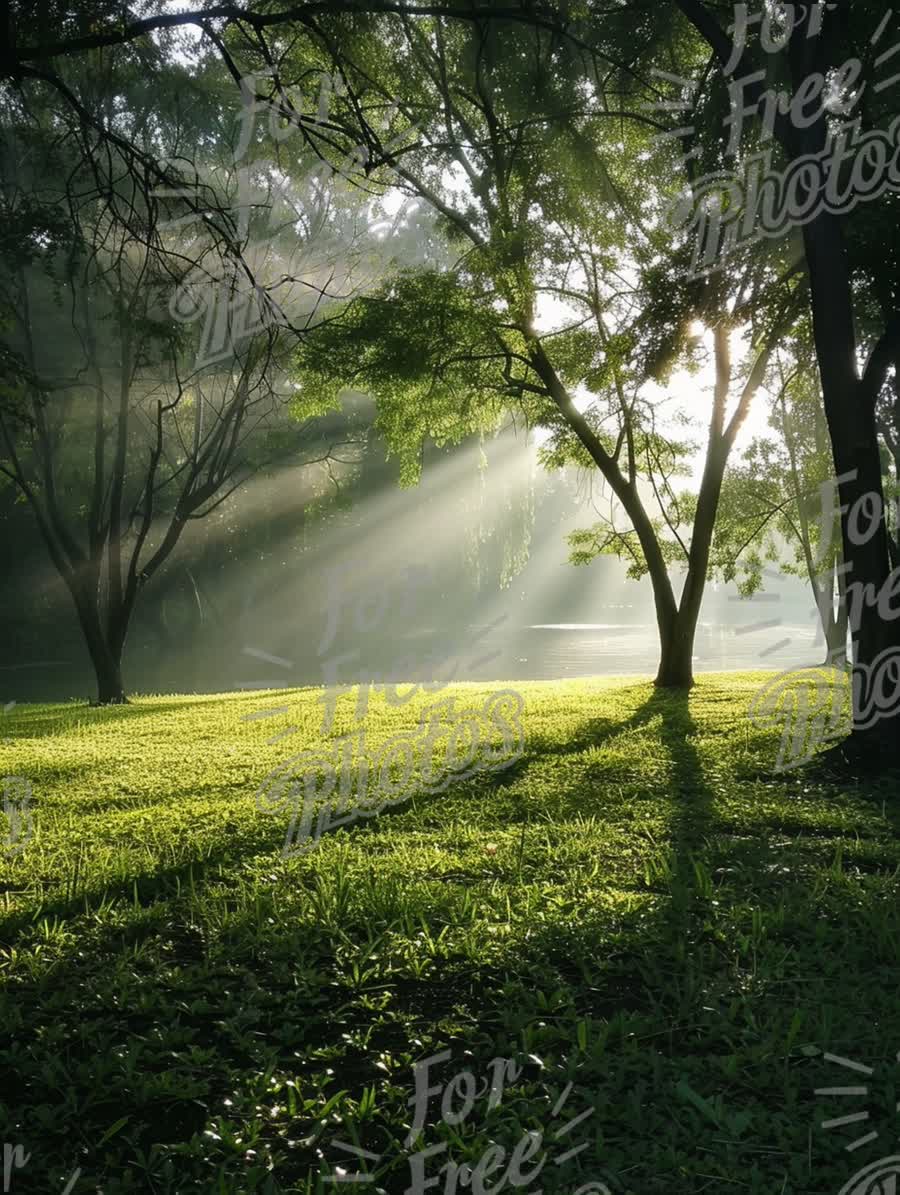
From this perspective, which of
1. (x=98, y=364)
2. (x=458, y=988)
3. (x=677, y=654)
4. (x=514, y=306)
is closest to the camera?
(x=458, y=988)

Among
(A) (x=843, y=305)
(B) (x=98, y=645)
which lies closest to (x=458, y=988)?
(A) (x=843, y=305)

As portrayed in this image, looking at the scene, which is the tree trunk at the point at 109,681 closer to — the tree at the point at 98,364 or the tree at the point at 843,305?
the tree at the point at 98,364

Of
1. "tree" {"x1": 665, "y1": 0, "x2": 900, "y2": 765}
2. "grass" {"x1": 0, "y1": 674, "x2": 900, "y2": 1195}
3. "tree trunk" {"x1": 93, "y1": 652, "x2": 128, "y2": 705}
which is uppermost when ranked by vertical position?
"tree" {"x1": 665, "y1": 0, "x2": 900, "y2": 765}

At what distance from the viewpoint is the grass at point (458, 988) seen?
2135 mm

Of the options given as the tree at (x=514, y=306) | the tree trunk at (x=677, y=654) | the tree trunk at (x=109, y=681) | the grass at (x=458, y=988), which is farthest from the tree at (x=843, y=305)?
the tree trunk at (x=109, y=681)

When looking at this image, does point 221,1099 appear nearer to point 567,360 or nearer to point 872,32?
point 872,32

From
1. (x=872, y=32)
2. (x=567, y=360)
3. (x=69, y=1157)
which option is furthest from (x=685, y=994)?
(x=567, y=360)

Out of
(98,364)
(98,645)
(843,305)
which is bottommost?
(98,645)

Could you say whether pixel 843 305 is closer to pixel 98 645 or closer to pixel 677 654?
pixel 677 654

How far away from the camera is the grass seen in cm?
213

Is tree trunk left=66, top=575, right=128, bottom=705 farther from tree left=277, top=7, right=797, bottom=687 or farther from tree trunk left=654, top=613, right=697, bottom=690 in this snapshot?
tree trunk left=654, top=613, right=697, bottom=690

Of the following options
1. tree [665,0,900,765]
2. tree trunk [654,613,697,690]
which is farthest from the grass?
tree trunk [654,613,697,690]

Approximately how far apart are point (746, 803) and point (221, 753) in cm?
438

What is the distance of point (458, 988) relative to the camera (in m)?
2.89
